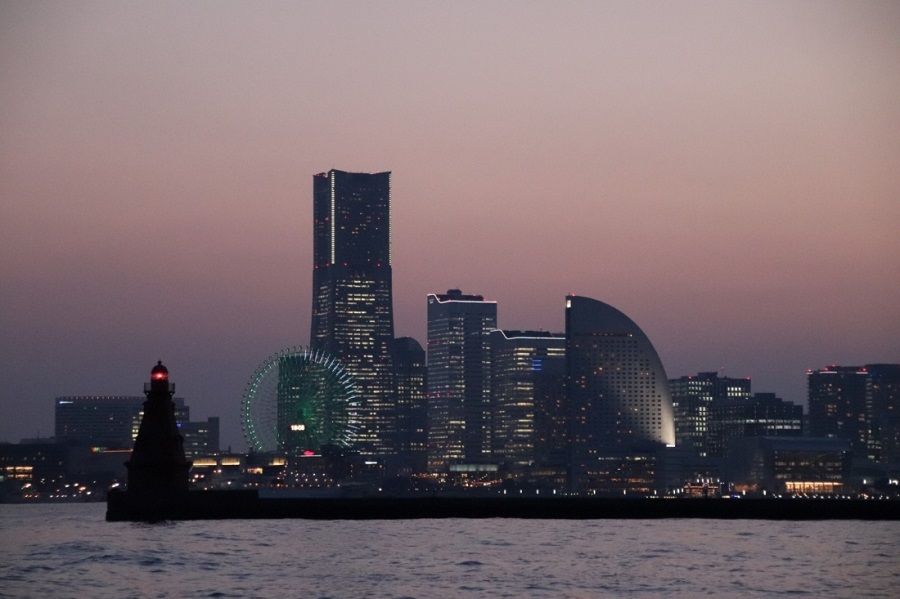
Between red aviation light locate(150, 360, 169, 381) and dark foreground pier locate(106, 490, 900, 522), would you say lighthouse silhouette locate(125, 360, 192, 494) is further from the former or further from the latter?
dark foreground pier locate(106, 490, 900, 522)

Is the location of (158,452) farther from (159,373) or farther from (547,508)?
(547,508)

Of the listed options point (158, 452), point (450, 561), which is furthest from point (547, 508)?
point (450, 561)

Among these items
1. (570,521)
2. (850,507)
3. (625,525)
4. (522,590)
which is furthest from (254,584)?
(850,507)

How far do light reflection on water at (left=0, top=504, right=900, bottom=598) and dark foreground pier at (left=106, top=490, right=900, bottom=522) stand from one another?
11.4 meters

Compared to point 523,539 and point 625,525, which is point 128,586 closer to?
point 523,539

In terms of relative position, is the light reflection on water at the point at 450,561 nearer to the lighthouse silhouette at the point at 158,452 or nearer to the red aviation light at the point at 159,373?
the lighthouse silhouette at the point at 158,452

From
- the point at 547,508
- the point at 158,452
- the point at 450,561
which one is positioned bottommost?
the point at 450,561

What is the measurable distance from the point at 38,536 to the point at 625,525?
46.7 m

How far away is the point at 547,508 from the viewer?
444ft

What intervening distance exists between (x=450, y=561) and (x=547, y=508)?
179 feet

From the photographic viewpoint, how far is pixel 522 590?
221 ft

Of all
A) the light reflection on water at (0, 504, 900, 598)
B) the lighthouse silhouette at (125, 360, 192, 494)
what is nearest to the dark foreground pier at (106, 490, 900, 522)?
the lighthouse silhouette at (125, 360, 192, 494)

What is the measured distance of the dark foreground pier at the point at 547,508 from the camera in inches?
5044

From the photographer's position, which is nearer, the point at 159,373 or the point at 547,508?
the point at 159,373
